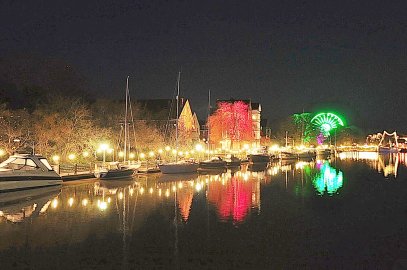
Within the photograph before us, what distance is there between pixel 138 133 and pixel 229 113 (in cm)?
3842

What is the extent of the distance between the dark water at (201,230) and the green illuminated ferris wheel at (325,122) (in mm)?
102102

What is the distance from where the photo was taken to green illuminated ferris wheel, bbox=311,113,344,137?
13775cm

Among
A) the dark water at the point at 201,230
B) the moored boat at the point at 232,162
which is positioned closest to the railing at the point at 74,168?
the dark water at the point at 201,230

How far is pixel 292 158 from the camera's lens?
10650cm

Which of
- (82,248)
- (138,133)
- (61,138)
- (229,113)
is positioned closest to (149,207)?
(82,248)

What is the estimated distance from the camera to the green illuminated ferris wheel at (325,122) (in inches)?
5423

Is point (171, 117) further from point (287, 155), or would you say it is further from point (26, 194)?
point (26, 194)

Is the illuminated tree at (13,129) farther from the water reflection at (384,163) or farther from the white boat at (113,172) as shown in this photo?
the water reflection at (384,163)

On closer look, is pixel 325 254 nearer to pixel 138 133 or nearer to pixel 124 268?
pixel 124 268

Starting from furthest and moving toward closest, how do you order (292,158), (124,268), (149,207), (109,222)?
(292,158) → (149,207) → (109,222) → (124,268)

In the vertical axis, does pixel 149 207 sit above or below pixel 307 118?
below

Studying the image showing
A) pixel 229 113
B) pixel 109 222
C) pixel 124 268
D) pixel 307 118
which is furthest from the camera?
pixel 307 118

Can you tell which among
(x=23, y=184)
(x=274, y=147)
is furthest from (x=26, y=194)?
(x=274, y=147)

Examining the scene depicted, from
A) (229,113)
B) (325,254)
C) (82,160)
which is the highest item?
(229,113)
